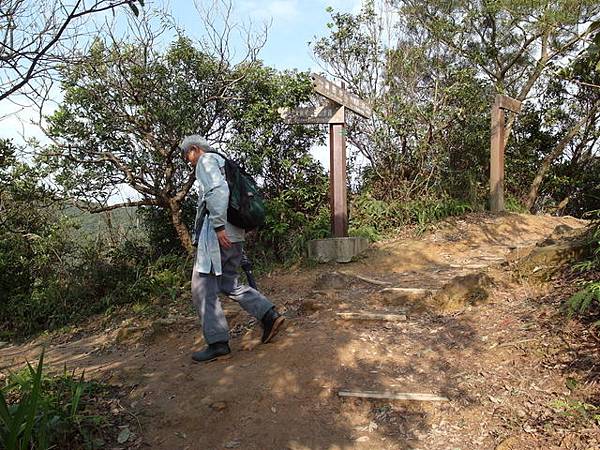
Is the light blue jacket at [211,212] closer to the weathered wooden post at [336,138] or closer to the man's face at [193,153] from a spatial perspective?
the man's face at [193,153]

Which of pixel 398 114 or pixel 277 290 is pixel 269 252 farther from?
pixel 398 114

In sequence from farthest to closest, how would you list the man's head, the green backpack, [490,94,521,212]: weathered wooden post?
[490,94,521,212]: weathered wooden post < the man's head < the green backpack

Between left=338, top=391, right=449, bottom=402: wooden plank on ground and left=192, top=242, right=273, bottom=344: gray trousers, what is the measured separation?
0.99 metres

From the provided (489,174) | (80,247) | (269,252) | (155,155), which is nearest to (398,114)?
(489,174)

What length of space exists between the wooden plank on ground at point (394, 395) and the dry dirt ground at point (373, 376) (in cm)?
3

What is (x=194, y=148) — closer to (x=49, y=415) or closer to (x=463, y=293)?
(x=49, y=415)

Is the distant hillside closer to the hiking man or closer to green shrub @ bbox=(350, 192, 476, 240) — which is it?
green shrub @ bbox=(350, 192, 476, 240)

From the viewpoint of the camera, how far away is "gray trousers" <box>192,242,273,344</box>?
3.50 metres

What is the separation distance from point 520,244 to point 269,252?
3.74 m

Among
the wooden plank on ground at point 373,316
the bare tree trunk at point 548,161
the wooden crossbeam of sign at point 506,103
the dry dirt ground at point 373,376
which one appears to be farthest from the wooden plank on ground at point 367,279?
the bare tree trunk at point 548,161

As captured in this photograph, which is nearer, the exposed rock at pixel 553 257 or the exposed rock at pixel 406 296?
the exposed rock at pixel 553 257

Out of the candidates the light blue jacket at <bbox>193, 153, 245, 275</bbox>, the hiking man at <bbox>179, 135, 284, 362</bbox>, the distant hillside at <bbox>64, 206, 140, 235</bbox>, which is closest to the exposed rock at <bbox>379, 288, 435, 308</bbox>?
the hiking man at <bbox>179, 135, 284, 362</bbox>

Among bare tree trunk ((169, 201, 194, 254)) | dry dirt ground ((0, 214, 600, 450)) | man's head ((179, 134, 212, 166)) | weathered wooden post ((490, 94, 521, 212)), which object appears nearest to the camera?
dry dirt ground ((0, 214, 600, 450))

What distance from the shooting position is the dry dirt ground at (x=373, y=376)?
2652mm
